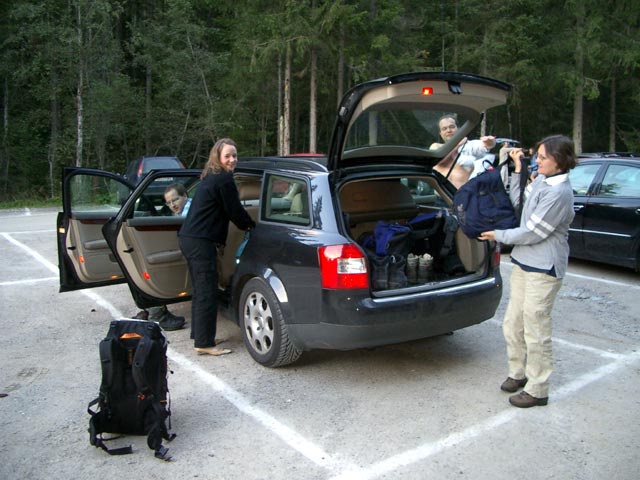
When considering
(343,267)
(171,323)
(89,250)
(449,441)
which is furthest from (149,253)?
(449,441)

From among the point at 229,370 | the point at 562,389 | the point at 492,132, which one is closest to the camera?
the point at 562,389

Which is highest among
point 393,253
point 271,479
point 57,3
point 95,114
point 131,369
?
point 57,3

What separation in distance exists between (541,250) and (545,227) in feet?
0.53

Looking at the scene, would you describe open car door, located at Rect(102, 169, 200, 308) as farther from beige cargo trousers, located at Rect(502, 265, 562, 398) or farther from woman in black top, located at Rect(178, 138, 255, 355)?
beige cargo trousers, located at Rect(502, 265, 562, 398)

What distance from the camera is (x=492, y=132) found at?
28406mm

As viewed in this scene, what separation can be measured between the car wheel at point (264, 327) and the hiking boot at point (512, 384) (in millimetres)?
1511

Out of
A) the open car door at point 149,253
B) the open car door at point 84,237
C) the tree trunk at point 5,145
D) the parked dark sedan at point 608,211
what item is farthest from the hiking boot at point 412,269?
the tree trunk at point 5,145

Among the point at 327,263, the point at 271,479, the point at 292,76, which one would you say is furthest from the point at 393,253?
the point at 292,76

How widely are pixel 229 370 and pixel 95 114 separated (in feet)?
64.2

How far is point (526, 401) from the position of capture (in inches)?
151

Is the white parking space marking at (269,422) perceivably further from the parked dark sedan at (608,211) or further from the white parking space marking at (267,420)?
the parked dark sedan at (608,211)

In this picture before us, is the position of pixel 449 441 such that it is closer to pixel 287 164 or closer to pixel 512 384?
pixel 512 384

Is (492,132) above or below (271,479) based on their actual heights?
above

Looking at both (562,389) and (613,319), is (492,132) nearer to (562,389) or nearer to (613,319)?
(613,319)
